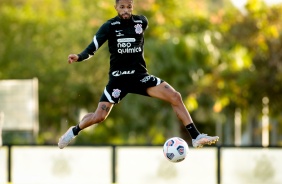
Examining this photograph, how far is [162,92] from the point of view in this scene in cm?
1491

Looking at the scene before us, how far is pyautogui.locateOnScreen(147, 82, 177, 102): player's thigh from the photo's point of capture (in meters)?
14.9

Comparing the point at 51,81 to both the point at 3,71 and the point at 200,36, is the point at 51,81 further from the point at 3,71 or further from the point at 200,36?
the point at 200,36

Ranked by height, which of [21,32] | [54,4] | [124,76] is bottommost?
[124,76]

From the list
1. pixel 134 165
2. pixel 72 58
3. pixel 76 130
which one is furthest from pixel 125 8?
pixel 134 165

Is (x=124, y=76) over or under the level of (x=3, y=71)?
under

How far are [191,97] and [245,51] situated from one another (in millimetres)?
2383

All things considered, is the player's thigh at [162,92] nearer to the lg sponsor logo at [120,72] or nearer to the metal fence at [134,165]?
the lg sponsor logo at [120,72]

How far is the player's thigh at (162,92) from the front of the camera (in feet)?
48.8

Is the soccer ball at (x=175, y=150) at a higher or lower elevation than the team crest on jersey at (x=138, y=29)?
lower

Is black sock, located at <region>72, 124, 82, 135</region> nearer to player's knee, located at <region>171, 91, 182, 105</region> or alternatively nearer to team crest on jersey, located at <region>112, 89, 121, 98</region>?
team crest on jersey, located at <region>112, 89, 121, 98</region>

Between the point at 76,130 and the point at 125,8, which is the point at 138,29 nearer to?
the point at 125,8

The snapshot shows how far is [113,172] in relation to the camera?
67.8ft

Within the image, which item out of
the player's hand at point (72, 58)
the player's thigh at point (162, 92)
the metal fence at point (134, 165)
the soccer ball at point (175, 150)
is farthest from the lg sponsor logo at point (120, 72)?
the metal fence at point (134, 165)

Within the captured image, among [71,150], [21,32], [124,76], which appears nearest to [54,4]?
[21,32]
